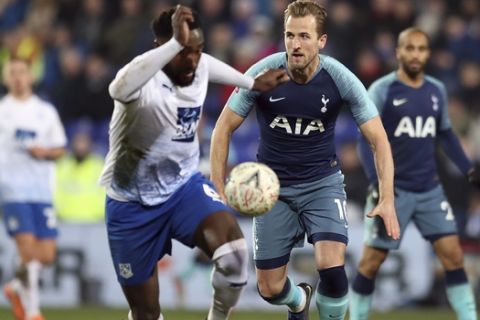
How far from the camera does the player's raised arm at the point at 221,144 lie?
8438 millimetres

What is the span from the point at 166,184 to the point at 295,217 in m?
1.31

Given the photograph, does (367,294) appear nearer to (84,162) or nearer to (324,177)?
(324,177)

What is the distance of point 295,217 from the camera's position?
870 cm

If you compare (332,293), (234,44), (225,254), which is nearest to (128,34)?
(234,44)

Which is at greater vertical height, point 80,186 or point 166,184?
point 166,184

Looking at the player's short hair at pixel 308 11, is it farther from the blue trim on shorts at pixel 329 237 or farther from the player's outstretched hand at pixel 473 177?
the player's outstretched hand at pixel 473 177

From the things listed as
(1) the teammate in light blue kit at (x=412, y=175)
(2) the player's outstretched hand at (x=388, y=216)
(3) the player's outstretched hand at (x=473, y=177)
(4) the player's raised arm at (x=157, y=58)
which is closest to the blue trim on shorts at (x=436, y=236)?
(1) the teammate in light blue kit at (x=412, y=175)

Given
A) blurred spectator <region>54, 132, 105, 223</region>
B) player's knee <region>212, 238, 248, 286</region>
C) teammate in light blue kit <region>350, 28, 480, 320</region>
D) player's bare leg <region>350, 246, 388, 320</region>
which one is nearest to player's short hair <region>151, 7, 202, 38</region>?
player's knee <region>212, 238, 248, 286</region>

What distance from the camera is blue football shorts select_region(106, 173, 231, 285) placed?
303 inches

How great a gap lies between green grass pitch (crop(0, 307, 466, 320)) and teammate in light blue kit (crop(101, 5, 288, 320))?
14.5 ft

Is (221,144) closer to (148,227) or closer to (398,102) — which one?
(148,227)

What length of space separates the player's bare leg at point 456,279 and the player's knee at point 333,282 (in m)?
1.91

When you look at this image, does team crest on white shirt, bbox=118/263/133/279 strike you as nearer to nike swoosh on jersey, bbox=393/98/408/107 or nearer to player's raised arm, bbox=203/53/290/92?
player's raised arm, bbox=203/53/290/92

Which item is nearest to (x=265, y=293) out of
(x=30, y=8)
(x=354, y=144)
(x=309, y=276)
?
(x=309, y=276)
